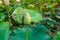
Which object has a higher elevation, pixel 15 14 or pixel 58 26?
pixel 15 14

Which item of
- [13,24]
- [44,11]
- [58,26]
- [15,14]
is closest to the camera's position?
[15,14]

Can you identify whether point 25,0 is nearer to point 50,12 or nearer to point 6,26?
point 50,12

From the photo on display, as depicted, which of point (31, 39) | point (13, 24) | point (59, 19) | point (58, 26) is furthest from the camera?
point (59, 19)

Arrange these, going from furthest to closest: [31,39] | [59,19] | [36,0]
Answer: [36,0], [59,19], [31,39]

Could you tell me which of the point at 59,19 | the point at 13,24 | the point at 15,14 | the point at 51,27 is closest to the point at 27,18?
the point at 15,14

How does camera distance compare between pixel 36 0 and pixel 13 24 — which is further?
pixel 36 0

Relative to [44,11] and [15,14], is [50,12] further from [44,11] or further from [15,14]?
[15,14]

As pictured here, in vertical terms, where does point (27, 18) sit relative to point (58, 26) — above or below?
above

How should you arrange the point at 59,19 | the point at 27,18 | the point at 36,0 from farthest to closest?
the point at 36,0, the point at 59,19, the point at 27,18

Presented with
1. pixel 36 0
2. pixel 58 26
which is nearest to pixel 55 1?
pixel 36 0
